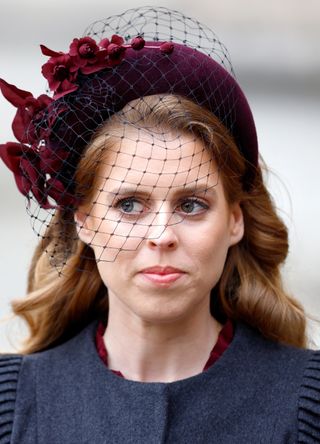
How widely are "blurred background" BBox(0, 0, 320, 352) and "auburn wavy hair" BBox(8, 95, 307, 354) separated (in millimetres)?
962

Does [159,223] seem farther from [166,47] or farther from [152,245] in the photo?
[166,47]

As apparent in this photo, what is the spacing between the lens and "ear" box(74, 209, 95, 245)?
246 centimetres

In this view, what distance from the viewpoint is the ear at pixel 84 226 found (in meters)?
2.46

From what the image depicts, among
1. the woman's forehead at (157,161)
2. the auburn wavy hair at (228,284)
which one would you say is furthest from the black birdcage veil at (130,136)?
the auburn wavy hair at (228,284)

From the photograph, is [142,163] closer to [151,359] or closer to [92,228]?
[92,228]

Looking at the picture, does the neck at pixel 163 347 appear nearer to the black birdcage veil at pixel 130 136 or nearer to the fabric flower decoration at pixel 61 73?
the black birdcage veil at pixel 130 136

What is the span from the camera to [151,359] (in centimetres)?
250

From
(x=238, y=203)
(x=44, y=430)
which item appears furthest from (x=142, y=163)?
(x=44, y=430)

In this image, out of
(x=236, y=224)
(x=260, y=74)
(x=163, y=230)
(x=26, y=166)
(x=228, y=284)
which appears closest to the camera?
(x=163, y=230)

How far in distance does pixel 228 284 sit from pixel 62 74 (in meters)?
0.73

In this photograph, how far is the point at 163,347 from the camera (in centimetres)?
249

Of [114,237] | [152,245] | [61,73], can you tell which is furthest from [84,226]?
[61,73]

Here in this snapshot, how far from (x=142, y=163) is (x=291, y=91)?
5.32 ft

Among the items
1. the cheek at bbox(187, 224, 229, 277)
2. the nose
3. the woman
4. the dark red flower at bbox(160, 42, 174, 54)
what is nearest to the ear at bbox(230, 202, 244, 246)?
the woman
